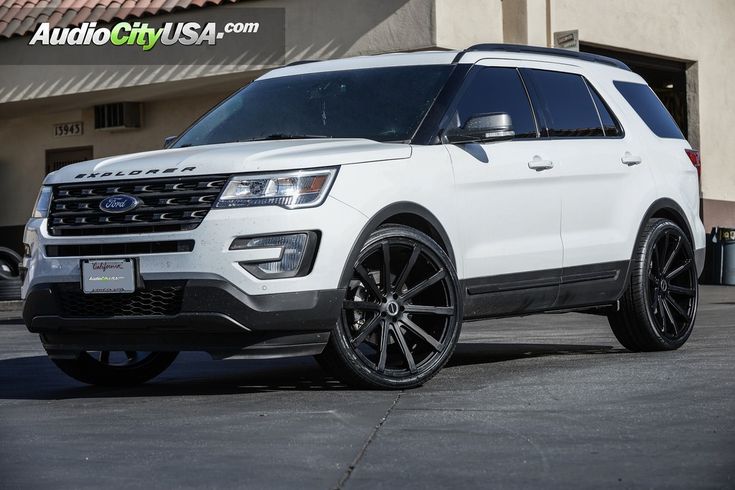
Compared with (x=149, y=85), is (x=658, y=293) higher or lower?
lower

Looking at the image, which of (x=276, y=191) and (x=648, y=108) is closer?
(x=276, y=191)

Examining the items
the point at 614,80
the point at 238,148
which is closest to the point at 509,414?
the point at 238,148

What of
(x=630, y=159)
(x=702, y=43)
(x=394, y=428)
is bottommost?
(x=394, y=428)

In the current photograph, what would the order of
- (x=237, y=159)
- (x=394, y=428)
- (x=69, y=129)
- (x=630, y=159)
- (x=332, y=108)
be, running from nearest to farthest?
1. (x=394, y=428)
2. (x=237, y=159)
3. (x=332, y=108)
4. (x=630, y=159)
5. (x=69, y=129)

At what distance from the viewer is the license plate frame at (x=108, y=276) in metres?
7.41

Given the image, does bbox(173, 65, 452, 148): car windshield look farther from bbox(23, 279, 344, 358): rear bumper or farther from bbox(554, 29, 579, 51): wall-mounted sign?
bbox(554, 29, 579, 51): wall-mounted sign

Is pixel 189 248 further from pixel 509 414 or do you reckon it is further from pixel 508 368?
pixel 508 368

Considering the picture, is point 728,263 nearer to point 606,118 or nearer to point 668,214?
point 668,214

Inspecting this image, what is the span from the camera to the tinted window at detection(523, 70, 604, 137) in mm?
9070

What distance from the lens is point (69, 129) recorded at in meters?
26.4

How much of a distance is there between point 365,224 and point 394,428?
1.53 metres

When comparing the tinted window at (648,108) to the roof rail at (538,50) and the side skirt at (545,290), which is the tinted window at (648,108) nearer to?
the roof rail at (538,50)

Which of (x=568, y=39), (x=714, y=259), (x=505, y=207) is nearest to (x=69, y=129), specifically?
(x=568, y=39)

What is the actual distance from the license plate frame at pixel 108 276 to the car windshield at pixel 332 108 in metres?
1.44
